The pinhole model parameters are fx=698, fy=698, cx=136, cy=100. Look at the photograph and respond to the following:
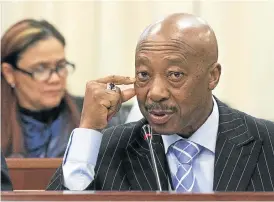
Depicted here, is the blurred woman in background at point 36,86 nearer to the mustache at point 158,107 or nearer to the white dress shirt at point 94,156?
the white dress shirt at point 94,156

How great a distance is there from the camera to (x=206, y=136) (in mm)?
1834

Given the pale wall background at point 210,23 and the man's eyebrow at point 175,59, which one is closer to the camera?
the man's eyebrow at point 175,59

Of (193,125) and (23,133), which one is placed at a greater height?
(193,125)

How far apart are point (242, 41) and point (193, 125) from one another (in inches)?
77.7

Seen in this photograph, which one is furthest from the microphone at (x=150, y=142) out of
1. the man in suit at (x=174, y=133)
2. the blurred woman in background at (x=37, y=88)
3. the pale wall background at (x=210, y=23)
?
the pale wall background at (x=210, y=23)

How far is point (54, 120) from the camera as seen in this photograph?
3092 mm

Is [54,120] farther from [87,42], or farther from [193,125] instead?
[193,125]

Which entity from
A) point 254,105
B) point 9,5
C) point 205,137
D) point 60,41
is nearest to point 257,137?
point 205,137

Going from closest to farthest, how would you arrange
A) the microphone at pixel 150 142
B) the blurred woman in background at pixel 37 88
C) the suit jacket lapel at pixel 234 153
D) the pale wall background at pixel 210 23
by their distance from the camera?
the microphone at pixel 150 142
the suit jacket lapel at pixel 234 153
the blurred woman in background at pixel 37 88
the pale wall background at pixel 210 23

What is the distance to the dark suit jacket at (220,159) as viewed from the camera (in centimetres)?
176

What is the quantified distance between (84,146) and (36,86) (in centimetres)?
142

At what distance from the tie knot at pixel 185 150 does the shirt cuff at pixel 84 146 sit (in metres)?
0.20

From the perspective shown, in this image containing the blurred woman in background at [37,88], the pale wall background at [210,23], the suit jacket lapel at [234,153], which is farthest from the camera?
the pale wall background at [210,23]

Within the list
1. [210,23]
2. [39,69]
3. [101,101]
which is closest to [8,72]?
[39,69]
